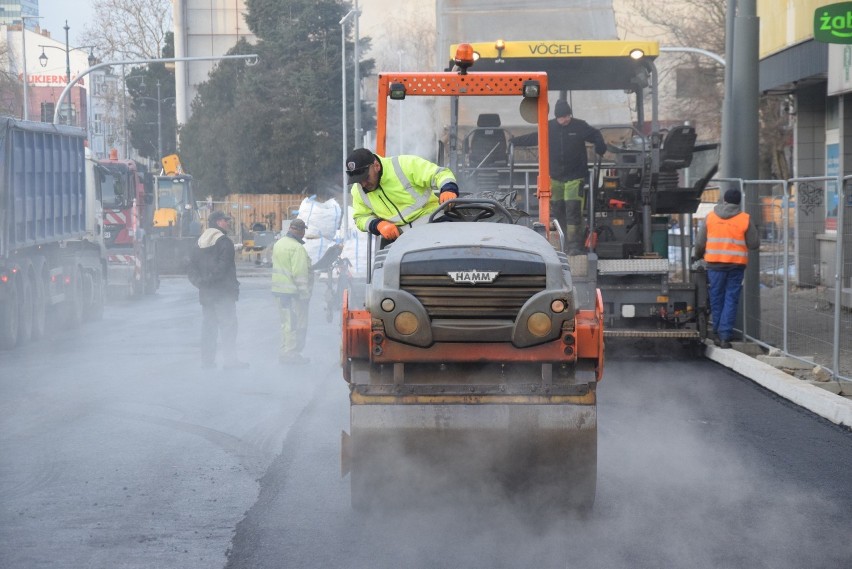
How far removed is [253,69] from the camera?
58969mm

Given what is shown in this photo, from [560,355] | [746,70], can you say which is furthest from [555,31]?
[560,355]

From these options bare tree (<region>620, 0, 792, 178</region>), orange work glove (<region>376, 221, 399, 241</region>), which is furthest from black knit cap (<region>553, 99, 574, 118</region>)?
bare tree (<region>620, 0, 792, 178</region>)

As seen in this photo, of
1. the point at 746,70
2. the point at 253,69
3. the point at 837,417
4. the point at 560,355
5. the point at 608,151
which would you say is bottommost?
the point at 837,417

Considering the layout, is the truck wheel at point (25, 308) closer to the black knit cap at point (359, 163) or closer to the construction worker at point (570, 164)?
the construction worker at point (570, 164)

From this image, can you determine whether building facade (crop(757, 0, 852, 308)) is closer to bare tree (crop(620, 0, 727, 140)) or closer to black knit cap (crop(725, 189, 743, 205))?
black knit cap (crop(725, 189, 743, 205))

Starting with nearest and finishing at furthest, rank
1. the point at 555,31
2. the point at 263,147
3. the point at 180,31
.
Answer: the point at 555,31 → the point at 263,147 → the point at 180,31

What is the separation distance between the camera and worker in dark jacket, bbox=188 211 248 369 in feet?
44.9

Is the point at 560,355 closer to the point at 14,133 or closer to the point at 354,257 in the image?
the point at 14,133

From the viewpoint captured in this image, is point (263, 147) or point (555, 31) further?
point (263, 147)

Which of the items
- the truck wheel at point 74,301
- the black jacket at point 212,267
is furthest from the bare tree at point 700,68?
the black jacket at point 212,267

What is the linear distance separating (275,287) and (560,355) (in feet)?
25.8

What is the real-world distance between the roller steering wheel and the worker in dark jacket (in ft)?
20.4

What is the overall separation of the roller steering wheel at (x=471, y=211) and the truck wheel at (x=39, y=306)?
1128 centimetres

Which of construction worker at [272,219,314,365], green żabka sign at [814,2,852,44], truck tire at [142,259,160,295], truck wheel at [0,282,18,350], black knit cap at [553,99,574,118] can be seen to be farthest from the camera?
truck tire at [142,259,160,295]
